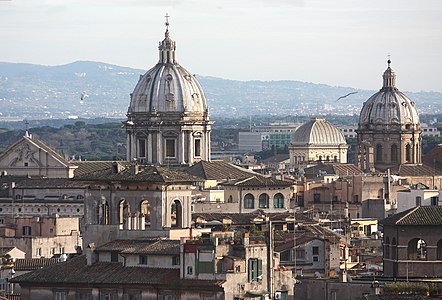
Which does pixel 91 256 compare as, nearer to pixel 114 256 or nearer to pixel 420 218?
pixel 114 256

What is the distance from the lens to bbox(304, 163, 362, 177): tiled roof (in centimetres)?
14690

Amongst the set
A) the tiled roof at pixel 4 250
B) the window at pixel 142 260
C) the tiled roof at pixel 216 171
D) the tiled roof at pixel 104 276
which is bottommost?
the tiled roof at pixel 104 276

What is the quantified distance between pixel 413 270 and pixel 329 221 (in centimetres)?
3638

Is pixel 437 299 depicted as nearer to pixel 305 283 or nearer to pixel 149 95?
pixel 305 283

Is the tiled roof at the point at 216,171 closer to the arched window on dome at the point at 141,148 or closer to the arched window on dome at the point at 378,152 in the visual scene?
the arched window on dome at the point at 141,148

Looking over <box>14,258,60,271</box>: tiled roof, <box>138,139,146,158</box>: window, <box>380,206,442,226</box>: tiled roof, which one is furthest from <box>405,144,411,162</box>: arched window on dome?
<box>380,206,442,226</box>: tiled roof

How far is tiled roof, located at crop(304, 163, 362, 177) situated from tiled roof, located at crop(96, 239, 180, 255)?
3051 inches

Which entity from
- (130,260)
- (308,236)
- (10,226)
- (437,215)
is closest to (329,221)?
(10,226)

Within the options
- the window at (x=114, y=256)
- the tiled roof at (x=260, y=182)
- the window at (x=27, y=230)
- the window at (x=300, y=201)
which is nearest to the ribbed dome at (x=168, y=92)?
→ the window at (x=300, y=201)

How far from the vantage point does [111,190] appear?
236 feet

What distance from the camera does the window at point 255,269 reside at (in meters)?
62.3

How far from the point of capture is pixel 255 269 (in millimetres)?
62625

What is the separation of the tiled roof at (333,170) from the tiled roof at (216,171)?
1565 centimetres

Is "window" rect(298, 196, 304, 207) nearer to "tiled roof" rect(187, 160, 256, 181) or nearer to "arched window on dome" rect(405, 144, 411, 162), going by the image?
"tiled roof" rect(187, 160, 256, 181)
